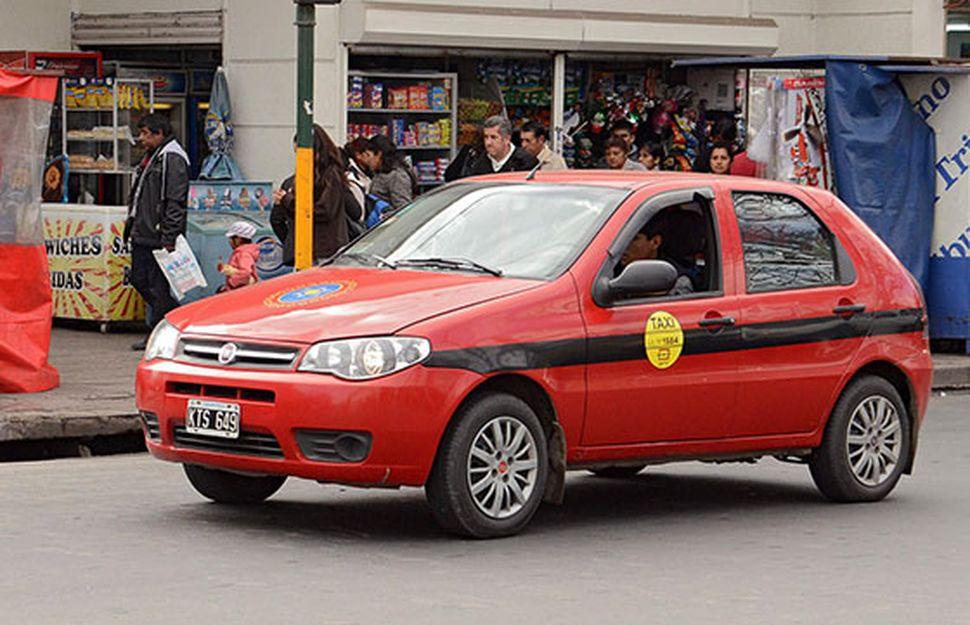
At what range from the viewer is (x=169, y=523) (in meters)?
8.99

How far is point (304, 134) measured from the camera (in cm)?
1270

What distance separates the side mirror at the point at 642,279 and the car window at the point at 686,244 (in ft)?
1.36

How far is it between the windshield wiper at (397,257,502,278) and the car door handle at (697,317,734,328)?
1002 millimetres

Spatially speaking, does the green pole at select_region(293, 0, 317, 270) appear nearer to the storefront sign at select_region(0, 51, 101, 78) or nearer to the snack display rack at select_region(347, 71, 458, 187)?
the snack display rack at select_region(347, 71, 458, 187)

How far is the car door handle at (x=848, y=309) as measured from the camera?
999cm

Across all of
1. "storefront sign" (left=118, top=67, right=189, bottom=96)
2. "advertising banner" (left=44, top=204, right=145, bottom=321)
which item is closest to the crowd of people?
"advertising banner" (left=44, top=204, right=145, bottom=321)

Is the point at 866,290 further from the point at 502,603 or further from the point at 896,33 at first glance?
the point at 896,33

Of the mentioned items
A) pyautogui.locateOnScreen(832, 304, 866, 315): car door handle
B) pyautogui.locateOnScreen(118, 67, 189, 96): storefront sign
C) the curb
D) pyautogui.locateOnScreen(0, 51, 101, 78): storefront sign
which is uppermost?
pyautogui.locateOnScreen(0, 51, 101, 78): storefront sign

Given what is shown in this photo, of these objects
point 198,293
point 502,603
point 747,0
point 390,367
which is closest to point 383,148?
point 198,293

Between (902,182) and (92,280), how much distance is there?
22.9 ft

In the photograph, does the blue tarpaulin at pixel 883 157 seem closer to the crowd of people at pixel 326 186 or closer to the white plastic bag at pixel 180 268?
the crowd of people at pixel 326 186

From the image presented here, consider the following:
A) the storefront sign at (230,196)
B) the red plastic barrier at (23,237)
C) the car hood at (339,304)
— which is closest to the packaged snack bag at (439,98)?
the storefront sign at (230,196)

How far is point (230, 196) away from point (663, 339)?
927 centimetres

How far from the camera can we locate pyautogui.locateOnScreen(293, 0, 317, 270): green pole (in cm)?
1259
